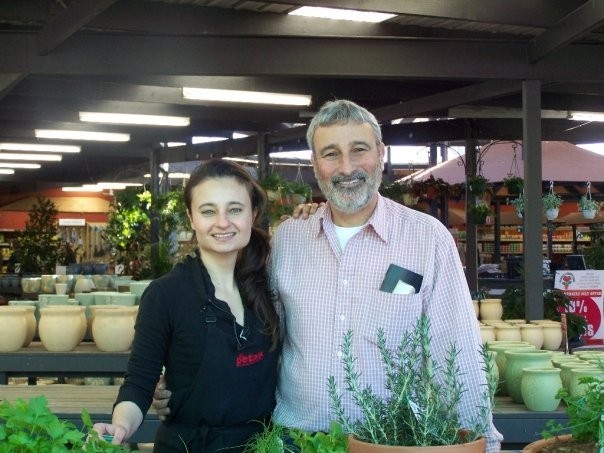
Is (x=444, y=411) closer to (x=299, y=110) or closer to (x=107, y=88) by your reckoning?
(x=107, y=88)

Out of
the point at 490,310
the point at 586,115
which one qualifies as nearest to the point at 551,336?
the point at 490,310

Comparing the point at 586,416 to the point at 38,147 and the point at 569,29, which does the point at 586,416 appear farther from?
the point at 38,147

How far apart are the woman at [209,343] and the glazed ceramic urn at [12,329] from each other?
1.77 meters

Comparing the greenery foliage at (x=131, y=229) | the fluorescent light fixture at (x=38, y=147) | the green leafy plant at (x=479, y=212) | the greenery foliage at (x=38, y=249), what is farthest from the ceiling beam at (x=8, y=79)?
the greenery foliage at (x=38, y=249)

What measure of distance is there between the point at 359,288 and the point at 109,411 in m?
1.24

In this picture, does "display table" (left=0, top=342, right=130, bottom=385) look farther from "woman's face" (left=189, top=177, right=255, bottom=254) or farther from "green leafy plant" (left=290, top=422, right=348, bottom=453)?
"green leafy plant" (left=290, top=422, right=348, bottom=453)

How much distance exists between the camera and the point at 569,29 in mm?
6141

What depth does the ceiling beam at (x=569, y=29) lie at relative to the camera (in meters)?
5.70

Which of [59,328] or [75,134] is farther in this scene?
[75,134]

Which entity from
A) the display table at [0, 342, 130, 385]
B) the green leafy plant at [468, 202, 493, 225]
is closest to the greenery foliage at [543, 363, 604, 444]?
the display table at [0, 342, 130, 385]

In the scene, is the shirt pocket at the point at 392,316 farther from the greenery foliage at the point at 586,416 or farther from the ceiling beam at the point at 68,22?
the ceiling beam at the point at 68,22

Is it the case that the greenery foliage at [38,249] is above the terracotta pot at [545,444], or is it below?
above

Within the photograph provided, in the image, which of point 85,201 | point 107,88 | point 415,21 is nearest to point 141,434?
point 415,21

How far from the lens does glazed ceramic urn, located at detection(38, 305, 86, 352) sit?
3.80m
